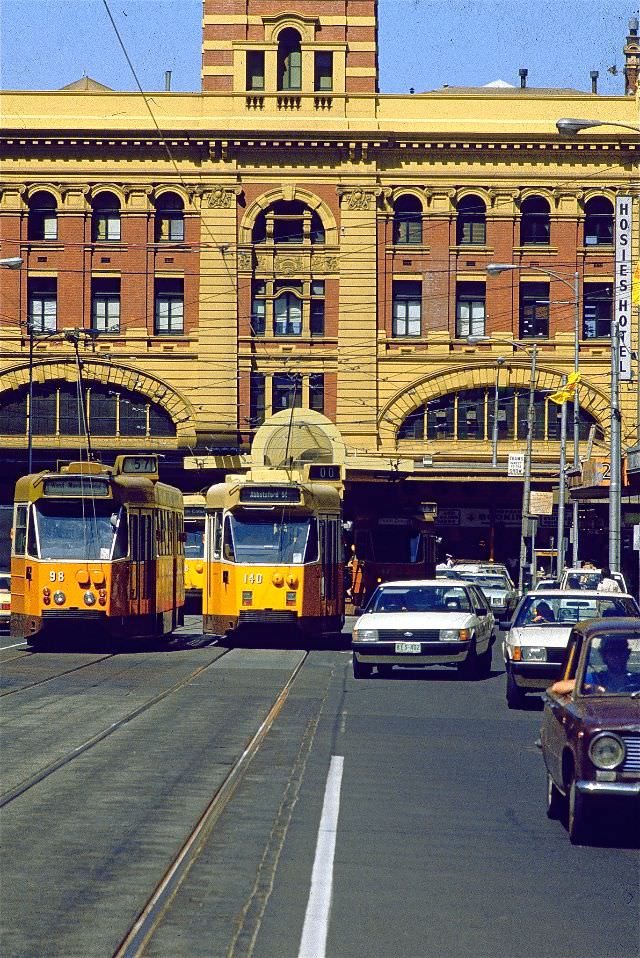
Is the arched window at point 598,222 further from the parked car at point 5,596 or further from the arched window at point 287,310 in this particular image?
the parked car at point 5,596

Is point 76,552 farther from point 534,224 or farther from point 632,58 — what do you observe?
point 632,58

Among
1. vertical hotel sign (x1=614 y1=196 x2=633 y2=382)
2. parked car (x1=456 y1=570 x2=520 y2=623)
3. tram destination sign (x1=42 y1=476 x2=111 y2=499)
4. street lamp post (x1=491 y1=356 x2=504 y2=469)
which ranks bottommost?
parked car (x1=456 y1=570 x2=520 y2=623)

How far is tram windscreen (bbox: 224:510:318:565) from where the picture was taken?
3306 cm

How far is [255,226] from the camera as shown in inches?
2675

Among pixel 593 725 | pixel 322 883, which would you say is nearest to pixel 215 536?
pixel 593 725

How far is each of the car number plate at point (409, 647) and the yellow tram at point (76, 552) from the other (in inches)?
276

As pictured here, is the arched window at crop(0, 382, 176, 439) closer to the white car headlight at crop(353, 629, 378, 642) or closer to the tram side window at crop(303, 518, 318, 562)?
the tram side window at crop(303, 518, 318, 562)

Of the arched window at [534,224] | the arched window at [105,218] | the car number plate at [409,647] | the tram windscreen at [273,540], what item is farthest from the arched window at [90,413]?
the car number plate at [409,647]

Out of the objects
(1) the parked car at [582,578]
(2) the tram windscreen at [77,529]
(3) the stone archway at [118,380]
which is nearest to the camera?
(2) the tram windscreen at [77,529]

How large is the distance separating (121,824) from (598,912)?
3877 mm

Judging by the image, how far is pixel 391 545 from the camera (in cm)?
5056

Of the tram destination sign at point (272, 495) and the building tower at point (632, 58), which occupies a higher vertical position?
the building tower at point (632, 58)

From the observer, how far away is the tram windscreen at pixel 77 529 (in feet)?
100

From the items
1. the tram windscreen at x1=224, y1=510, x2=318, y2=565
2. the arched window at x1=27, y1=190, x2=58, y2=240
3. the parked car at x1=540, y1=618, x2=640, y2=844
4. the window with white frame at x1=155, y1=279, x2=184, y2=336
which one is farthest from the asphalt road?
the arched window at x1=27, y1=190, x2=58, y2=240
